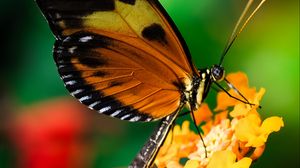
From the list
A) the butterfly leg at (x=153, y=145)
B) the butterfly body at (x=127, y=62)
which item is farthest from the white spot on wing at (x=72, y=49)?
the butterfly leg at (x=153, y=145)

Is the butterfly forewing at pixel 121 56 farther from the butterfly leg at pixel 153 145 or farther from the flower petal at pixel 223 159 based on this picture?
the flower petal at pixel 223 159

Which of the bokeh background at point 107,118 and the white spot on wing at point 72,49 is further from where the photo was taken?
the bokeh background at point 107,118

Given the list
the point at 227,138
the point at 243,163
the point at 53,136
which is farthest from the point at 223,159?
the point at 53,136

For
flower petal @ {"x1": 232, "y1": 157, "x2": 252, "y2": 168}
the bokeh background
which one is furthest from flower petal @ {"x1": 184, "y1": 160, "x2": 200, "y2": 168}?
the bokeh background

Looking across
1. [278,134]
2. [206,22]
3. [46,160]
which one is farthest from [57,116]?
[278,134]

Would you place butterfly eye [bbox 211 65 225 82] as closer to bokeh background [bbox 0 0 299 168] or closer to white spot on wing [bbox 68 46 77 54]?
white spot on wing [bbox 68 46 77 54]

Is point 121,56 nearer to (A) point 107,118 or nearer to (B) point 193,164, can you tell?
(B) point 193,164
